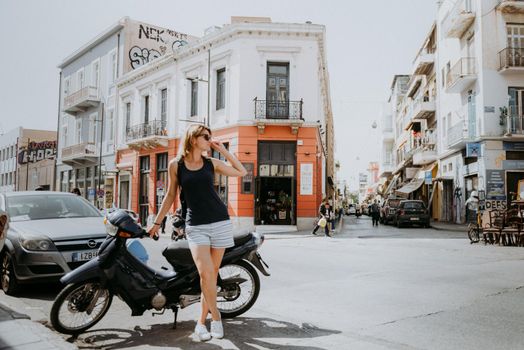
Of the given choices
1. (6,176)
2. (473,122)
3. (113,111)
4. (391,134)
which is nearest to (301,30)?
(473,122)

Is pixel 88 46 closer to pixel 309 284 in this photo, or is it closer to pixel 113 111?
pixel 113 111

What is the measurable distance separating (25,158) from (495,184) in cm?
5317

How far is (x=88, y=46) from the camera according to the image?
3747cm

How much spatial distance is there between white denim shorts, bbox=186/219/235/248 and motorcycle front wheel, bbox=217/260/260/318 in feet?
2.78

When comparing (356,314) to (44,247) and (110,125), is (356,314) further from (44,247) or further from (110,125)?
(110,125)

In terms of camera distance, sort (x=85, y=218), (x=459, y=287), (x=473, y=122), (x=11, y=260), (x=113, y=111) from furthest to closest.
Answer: (x=113, y=111)
(x=473, y=122)
(x=85, y=218)
(x=459, y=287)
(x=11, y=260)

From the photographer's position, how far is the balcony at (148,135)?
2782 centimetres

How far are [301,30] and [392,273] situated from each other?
685 inches

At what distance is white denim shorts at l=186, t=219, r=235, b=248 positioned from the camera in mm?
4188

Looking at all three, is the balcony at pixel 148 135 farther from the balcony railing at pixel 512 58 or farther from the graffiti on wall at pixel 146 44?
the balcony railing at pixel 512 58

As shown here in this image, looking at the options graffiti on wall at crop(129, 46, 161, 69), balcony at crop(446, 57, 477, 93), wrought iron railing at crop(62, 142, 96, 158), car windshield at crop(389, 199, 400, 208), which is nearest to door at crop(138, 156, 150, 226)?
wrought iron railing at crop(62, 142, 96, 158)

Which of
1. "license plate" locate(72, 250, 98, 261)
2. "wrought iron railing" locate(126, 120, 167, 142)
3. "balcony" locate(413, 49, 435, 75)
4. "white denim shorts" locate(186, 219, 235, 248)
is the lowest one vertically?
"license plate" locate(72, 250, 98, 261)

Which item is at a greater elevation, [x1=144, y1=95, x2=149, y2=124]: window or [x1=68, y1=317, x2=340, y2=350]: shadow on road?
[x1=144, y1=95, x2=149, y2=124]: window

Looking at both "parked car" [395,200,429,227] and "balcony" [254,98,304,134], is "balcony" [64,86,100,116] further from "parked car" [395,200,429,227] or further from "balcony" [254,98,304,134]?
"parked car" [395,200,429,227]
